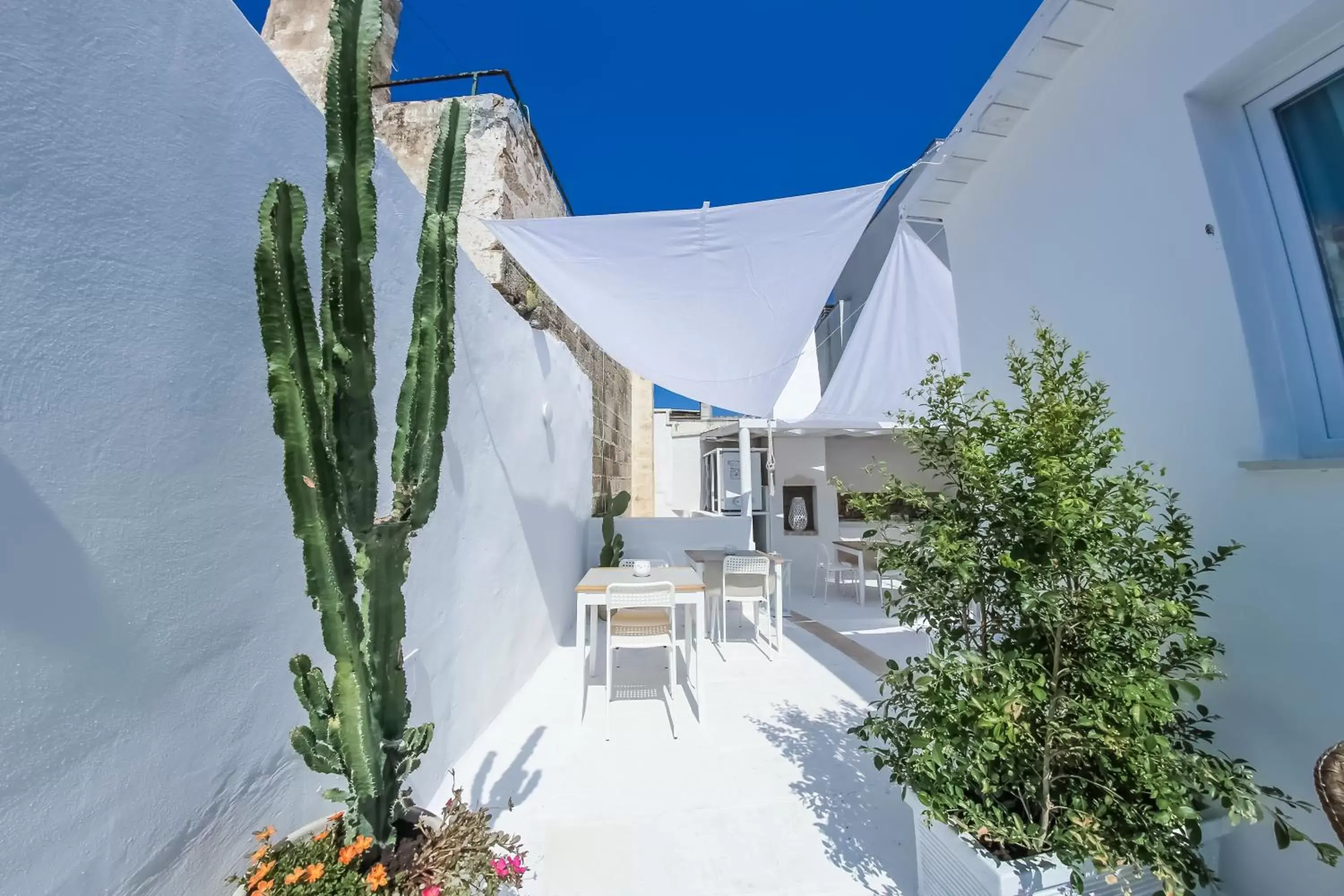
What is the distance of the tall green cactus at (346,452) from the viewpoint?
1.38m

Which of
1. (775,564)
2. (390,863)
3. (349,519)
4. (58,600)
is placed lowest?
(390,863)

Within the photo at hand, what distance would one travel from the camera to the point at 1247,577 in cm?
184

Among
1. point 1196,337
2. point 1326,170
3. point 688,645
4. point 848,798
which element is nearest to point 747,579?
point 688,645

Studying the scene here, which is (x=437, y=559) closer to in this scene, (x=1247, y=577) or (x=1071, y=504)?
(x=1071, y=504)

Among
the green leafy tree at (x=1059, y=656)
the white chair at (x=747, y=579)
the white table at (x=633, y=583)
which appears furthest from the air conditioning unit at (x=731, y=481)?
the green leafy tree at (x=1059, y=656)

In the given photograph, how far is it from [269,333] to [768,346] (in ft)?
8.46

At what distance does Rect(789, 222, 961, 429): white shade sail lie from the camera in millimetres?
3969

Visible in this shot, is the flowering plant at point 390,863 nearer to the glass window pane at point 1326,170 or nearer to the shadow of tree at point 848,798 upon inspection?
the shadow of tree at point 848,798

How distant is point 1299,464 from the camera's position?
165 centimetres

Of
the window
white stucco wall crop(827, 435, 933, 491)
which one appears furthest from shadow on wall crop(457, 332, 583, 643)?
white stucco wall crop(827, 435, 933, 491)

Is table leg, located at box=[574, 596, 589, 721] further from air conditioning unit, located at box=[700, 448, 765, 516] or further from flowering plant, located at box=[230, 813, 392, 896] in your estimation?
air conditioning unit, located at box=[700, 448, 765, 516]

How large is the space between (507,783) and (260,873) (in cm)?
154

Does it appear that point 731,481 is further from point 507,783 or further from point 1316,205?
point 1316,205

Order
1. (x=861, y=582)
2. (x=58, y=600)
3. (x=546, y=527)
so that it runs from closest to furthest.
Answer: (x=58, y=600) → (x=546, y=527) → (x=861, y=582)
